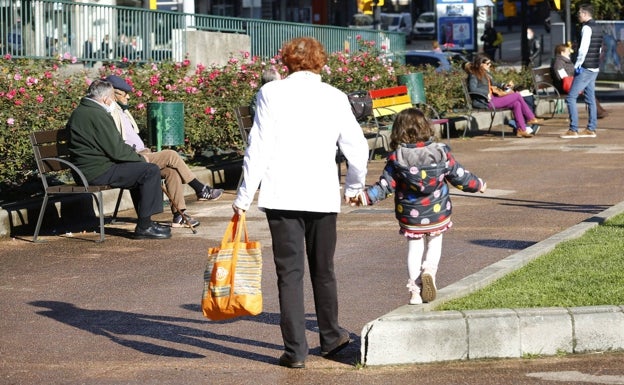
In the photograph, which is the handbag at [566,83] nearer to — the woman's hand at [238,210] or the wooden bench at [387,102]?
the wooden bench at [387,102]

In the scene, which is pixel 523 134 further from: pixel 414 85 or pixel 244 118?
pixel 244 118

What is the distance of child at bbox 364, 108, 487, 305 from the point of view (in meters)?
7.31

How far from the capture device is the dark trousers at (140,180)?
37.5ft

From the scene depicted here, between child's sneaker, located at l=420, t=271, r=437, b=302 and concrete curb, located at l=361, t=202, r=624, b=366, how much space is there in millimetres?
280

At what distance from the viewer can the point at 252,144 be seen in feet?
21.7

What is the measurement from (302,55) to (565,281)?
2.43 metres

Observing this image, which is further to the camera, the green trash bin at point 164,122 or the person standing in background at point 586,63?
the person standing in background at point 586,63

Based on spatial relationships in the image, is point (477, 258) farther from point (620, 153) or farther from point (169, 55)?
point (169, 55)

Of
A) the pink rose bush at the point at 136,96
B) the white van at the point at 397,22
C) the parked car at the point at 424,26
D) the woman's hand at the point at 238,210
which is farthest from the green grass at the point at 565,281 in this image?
the white van at the point at 397,22

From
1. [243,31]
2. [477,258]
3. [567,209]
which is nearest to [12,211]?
[477,258]

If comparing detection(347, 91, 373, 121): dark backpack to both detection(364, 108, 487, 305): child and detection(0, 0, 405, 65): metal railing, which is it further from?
detection(364, 108, 487, 305): child

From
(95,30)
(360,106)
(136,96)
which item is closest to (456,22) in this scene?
(95,30)

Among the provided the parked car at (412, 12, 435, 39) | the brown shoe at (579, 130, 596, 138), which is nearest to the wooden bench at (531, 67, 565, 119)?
the brown shoe at (579, 130, 596, 138)

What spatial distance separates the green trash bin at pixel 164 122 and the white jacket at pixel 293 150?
7785 millimetres
